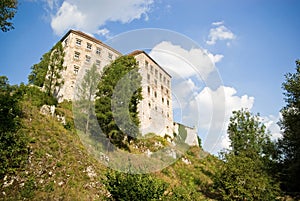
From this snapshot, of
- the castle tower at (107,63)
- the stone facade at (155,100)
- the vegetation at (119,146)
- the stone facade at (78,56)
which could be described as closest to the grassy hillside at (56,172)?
the vegetation at (119,146)

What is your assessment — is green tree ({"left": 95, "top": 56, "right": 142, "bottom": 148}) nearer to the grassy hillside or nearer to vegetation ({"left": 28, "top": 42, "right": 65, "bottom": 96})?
the grassy hillside

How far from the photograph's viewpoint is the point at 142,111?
51.2 metres

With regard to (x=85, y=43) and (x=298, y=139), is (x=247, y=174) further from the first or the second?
(x=85, y=43)

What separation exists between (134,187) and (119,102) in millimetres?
18772

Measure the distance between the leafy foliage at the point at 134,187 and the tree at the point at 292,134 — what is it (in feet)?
68.0

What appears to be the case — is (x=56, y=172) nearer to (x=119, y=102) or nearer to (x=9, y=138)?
(x=9, y=138)

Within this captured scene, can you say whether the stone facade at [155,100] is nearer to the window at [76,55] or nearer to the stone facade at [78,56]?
the stone facade at [78,56]

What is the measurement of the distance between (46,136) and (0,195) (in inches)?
278

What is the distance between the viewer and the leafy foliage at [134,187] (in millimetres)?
9773

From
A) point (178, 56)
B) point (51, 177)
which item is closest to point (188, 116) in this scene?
point (178, 56)

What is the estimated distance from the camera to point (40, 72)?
161 feet

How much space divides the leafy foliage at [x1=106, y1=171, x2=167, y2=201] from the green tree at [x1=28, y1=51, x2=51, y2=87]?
40.3 metres

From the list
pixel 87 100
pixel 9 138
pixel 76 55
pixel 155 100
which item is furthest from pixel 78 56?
pixel 9 138

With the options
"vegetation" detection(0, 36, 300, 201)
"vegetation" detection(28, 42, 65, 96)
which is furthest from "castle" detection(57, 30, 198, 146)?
"vegetation" detection(0, 36, 300, 201)
